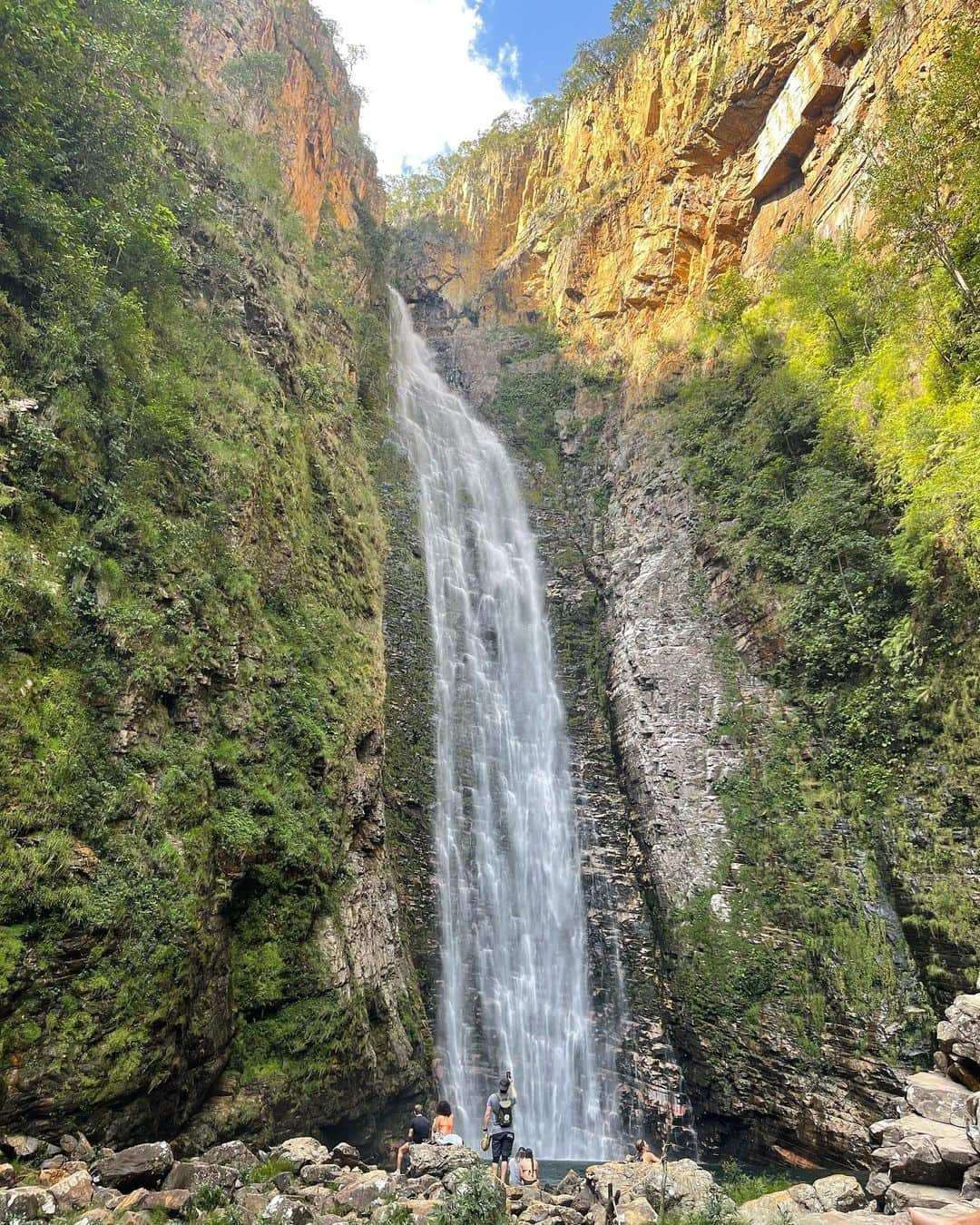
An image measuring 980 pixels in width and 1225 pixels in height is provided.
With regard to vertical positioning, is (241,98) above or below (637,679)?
above

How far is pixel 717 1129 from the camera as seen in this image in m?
12.1

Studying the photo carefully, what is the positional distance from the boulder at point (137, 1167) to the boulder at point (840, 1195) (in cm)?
621

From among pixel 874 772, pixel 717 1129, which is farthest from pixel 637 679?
pixel 717 1129

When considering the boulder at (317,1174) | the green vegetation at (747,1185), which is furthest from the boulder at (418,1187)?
the green vegetation at (747,1185)

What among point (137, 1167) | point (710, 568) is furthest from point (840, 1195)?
point (710, 568)

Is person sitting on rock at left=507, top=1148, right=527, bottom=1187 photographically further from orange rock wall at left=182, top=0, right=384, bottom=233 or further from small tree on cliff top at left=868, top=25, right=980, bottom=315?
orange rock wall at left=182, top=0, right=384, bottom=233

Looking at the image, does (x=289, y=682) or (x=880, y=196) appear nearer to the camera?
(x=289, y=682)

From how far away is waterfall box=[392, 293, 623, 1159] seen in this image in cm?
1295

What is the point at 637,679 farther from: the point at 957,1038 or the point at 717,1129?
the point at 957,1038

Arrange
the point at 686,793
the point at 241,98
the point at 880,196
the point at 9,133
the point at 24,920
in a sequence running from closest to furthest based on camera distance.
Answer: the point at 24,920 < the point at 9,133 < the point at 880,196 < the point at 686,793 < the point at 241,98

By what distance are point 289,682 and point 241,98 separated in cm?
2058

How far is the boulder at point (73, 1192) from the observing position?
5223 millimetres

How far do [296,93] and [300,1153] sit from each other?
30.6 m

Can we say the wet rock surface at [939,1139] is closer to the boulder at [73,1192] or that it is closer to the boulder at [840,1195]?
the boulder at [840,1195]
